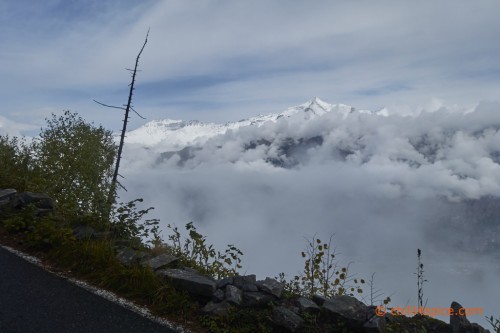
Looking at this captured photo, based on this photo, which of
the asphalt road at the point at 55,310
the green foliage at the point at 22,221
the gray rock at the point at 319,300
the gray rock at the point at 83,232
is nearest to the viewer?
the asphalt road at the point at 55,310

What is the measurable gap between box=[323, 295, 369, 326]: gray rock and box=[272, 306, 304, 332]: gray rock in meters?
0.50

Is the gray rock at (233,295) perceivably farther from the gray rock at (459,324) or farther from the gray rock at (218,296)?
the gray rock at (459,324)

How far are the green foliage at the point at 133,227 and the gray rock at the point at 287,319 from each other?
136 inches

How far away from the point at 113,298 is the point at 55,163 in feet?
66.8

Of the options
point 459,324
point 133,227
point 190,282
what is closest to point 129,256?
point 133,227

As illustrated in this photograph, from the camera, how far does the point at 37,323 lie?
473 centimetres

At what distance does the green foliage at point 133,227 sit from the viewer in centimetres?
754

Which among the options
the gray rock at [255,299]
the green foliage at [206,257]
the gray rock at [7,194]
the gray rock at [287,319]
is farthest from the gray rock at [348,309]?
the gray rock at [7,194]

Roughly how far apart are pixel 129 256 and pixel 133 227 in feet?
4.01

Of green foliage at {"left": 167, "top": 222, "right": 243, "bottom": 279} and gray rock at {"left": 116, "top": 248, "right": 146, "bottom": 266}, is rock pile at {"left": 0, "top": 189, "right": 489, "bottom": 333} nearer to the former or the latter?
gray rock at {"left": 116, "top": 248, "right": 146, "bottom": 266}

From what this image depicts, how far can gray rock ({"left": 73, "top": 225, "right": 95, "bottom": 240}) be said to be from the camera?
23.1ft

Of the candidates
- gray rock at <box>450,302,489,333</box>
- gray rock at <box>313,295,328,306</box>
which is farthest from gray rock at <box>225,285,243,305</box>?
gray rock at <box>450,302,489,333</box>

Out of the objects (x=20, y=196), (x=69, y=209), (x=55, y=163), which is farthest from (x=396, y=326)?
(x=55, y=163)

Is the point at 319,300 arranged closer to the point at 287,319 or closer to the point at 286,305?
the point at 286,305
